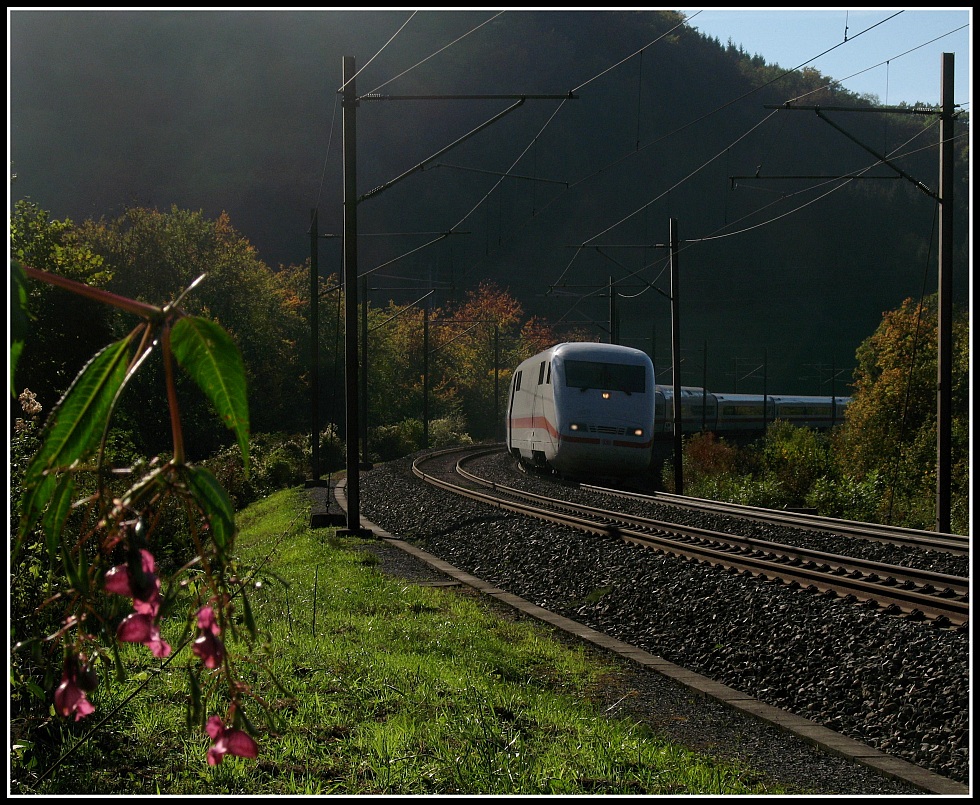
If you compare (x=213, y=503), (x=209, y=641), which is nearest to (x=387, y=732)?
(x=209, y=641)

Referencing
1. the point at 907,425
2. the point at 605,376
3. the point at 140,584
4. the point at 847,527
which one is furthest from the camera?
the point at 907,425

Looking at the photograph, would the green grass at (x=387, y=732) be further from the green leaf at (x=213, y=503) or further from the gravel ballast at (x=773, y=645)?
the green leaf at (x=213, y=503)

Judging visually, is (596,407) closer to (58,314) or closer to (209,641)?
(58,314)

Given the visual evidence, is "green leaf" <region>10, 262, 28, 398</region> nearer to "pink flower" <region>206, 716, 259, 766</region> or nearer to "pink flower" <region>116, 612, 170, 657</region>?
"pink flower" <region>116, 612, 170, 657</region>

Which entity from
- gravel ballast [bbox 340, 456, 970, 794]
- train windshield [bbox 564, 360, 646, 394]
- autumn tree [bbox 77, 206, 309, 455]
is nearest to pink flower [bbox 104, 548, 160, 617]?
gravel ballast [bbox 340, 456, 970, 794]

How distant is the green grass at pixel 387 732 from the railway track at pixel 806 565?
3.10 metres

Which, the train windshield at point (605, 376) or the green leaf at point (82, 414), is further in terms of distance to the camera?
the train windshield at point (605, 376)

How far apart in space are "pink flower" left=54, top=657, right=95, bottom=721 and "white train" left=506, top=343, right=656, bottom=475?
24082mm

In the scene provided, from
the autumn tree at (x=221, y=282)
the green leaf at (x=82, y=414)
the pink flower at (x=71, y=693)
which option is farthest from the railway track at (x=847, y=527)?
the autumn tree at (x=221, y=282)

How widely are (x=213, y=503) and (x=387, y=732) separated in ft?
14.7

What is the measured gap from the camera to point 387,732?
502cm

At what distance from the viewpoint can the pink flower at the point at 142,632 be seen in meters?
0.86

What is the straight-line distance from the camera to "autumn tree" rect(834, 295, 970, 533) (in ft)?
77.7

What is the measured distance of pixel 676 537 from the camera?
572 inches
